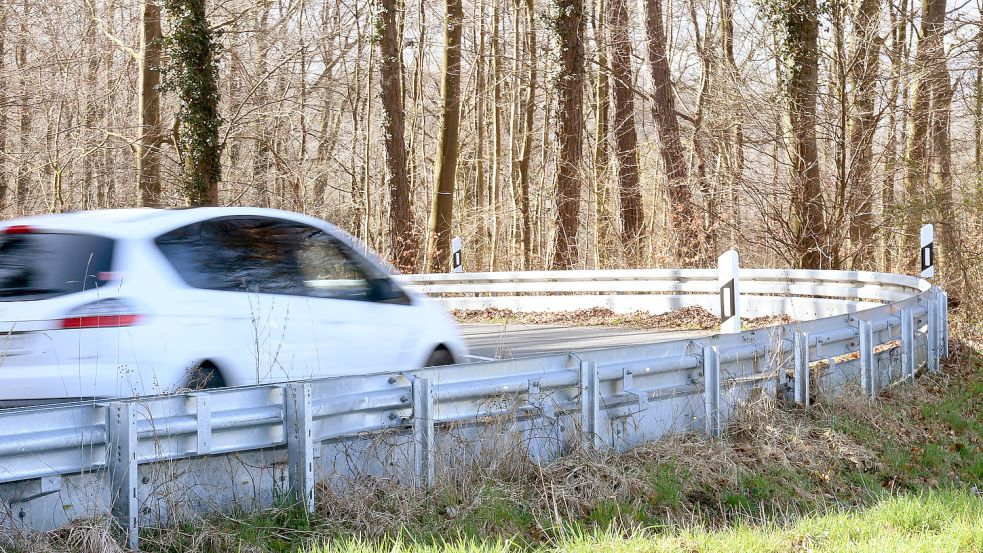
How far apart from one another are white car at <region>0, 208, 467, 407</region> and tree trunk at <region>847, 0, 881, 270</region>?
11.9 m

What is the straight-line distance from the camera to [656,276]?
18297mm

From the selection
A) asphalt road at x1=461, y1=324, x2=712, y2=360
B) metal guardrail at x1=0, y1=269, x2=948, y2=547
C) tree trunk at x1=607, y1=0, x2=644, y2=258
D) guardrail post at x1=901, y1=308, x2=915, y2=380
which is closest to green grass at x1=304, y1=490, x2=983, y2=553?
metal guardrail at x1=0, y1=269, x2=948, y2=547

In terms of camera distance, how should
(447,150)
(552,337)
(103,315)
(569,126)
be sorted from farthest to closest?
1. (447,150)
2. (569,126)
3. (552,337)
4. (103,315)

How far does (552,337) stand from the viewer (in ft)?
50.1

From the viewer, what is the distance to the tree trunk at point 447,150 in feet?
84.7

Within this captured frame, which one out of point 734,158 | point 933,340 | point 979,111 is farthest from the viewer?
point 734,158

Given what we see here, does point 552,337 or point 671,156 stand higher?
point 671,156

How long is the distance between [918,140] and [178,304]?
1876cm

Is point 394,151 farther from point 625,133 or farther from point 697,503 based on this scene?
point 697,503

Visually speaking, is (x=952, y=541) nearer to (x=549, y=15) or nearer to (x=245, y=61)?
(x=549, y=15)

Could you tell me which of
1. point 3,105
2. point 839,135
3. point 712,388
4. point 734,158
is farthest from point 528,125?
point 712,388

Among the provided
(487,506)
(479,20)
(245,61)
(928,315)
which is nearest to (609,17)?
(479,20)

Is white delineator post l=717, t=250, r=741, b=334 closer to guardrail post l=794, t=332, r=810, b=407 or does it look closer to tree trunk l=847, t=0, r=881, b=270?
guardrail post l=794, t=332, r=810, b=407

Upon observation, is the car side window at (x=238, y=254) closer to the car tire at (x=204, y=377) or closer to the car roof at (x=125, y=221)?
the car roof at (x=125, y=221)
